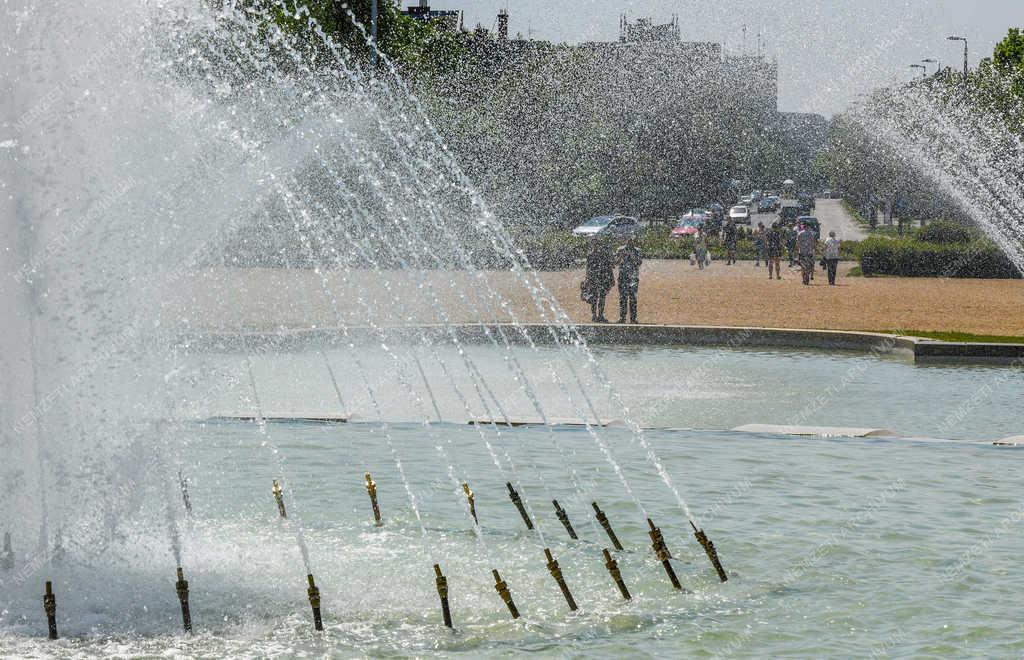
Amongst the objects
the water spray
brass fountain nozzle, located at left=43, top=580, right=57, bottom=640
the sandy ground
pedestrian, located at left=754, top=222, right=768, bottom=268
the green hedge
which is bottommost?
brass fountain nozzle, located at left=43, top=580, right=57, bottom=640

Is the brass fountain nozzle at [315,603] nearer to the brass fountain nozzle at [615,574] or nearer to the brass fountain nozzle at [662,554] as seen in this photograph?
the brass fountain nozzle at [615,574]

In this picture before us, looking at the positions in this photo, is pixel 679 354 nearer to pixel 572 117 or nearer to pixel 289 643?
pixel 289 643

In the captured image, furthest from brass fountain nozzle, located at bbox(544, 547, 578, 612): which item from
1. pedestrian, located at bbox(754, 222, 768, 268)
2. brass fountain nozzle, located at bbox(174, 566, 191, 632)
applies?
pedestrian, located at bbox(754, 222, 768, 268)

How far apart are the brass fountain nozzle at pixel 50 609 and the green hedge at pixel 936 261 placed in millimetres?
35691

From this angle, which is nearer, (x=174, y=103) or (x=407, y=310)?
(x=174, y=103)

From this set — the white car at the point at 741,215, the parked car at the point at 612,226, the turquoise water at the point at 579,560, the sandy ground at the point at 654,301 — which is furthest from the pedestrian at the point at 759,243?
the turquoise water at the point at 579,560

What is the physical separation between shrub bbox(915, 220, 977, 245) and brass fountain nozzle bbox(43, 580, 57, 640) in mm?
41083

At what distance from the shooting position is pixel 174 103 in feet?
30.3

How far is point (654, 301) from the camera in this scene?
29.0 meters

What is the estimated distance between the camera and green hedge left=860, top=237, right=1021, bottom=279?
39750mm

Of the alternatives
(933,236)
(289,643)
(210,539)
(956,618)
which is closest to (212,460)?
(210,539)

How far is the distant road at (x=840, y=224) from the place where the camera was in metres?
73.6

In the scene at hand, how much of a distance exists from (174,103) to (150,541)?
2885 millimetres

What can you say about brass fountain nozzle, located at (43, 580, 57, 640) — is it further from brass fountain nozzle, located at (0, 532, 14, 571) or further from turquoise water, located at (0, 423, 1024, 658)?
brass fountain nozzle, located at (0, 532, 14, 571)
